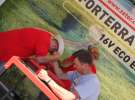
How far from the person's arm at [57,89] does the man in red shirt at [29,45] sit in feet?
1.89

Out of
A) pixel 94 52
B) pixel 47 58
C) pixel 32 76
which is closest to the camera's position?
pixel 32 76

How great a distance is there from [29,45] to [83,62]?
0.83 meters

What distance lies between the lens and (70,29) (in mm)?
6730

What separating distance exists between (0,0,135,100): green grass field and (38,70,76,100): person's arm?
40.1 inches

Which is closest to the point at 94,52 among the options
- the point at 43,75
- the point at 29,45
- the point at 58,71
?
the point at 58,71

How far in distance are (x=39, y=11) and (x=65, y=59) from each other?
2.60ft

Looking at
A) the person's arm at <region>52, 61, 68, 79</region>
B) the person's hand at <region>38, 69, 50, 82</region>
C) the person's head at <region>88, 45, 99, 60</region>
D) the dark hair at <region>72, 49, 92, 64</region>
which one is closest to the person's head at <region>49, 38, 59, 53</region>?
the person's arm at <region>52, 61, 68, 79</region>

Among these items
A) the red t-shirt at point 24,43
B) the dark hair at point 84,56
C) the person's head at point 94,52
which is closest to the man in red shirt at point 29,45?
the red t-shirt at point 24,43

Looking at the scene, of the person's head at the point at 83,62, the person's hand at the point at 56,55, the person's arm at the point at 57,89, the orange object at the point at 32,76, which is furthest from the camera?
the person's hand at the point at 56,55

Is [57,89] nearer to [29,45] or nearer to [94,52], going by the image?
[29,45]

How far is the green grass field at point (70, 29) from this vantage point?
6555 millimetres

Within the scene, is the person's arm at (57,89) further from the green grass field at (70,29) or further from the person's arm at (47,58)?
the green grass field at (70,29)

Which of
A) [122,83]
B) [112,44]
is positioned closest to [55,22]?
[112,44]

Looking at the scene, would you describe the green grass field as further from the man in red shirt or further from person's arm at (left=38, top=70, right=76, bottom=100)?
person's arm at (left=38, top=70, right=76, bottom=100)
